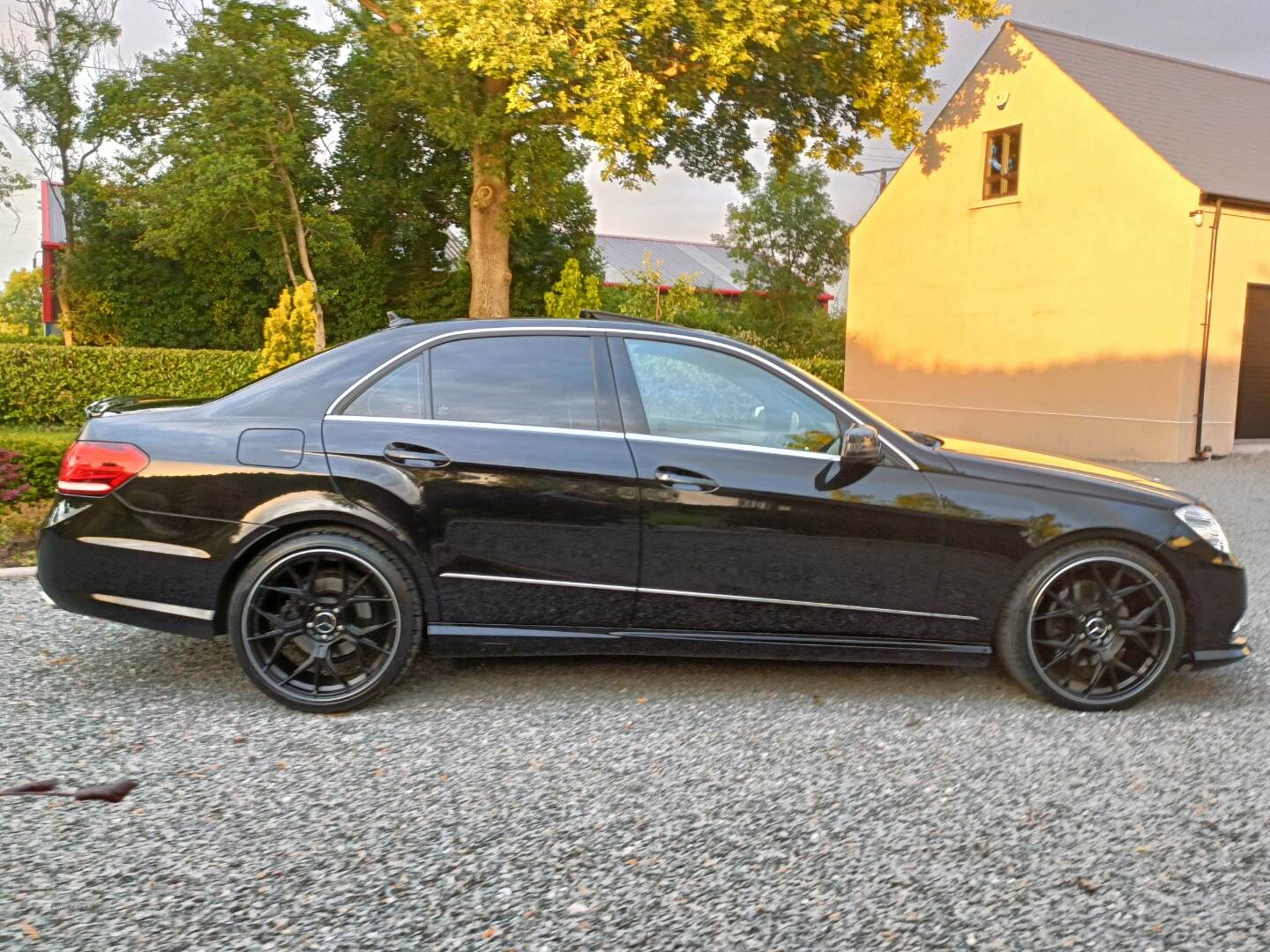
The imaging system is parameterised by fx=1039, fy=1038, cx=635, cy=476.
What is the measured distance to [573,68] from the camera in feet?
54.3

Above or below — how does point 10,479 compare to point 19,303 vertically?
below

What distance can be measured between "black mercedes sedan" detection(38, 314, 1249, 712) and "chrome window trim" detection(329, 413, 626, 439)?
0.4 inches

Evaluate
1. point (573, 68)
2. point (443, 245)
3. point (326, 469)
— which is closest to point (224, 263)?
point (443, 245)

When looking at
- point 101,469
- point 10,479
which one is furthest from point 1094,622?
point 10,479

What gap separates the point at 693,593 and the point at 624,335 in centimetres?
115

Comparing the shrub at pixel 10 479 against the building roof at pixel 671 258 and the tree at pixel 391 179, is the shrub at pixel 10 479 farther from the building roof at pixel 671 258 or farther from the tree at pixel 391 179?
the building roof at pixel 671 258

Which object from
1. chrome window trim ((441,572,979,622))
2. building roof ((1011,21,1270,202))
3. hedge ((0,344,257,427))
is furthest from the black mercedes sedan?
hedge ((0,344,257,427))

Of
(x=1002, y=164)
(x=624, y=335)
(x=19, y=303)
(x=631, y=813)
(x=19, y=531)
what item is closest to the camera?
(x=631, y=813)

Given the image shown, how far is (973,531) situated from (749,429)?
101cm

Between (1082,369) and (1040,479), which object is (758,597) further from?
(1082,369)

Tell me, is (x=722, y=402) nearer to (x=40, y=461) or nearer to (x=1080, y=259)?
(x=40, y=461)

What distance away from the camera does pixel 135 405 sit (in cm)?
457

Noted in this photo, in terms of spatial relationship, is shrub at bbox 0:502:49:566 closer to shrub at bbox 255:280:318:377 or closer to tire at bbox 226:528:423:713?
tire at bbox 226:528:423:713

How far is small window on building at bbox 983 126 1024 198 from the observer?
18.7 metres
